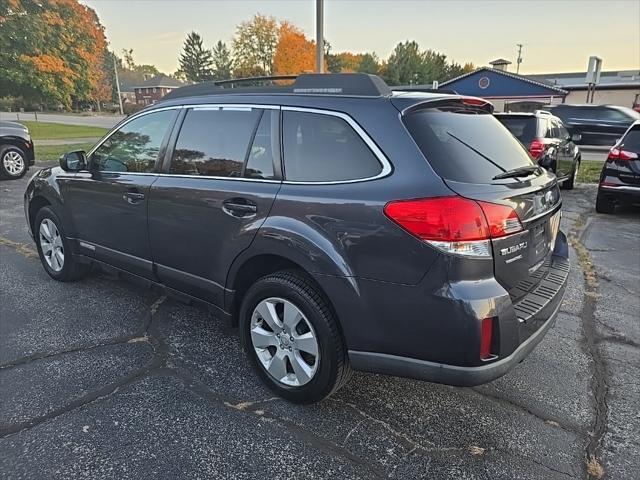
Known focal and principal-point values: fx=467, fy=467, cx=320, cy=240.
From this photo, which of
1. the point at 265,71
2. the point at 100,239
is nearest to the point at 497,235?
the point at 100,239

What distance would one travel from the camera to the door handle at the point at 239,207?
8.94 ft

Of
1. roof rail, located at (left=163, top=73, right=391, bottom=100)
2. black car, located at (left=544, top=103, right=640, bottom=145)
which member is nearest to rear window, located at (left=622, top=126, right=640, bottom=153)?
roof rail, located at (left=163, top=73, right=391, bottom=100)

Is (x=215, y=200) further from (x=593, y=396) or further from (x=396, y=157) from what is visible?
(x=593, y=396)

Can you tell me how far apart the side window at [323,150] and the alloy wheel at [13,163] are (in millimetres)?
10476

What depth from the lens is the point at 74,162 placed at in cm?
403

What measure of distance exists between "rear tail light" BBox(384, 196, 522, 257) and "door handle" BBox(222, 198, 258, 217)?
35.5 inches

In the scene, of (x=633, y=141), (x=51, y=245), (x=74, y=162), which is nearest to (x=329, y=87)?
(x=74, y=162)

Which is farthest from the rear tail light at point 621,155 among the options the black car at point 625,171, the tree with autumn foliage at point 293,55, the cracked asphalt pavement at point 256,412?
the tree with autumn foliage at point 293,55

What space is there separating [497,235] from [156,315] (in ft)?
9.40

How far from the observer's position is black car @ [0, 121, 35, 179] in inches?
414

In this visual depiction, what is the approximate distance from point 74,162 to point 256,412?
277cm

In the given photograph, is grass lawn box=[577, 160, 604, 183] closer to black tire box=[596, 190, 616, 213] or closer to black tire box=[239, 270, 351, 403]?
black tire box=[596, 190, 616, 213]

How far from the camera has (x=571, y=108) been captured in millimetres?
19109

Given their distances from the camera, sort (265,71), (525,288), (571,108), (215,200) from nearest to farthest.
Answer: (525,288) → (215,200) → (571,108) → (265,71)
